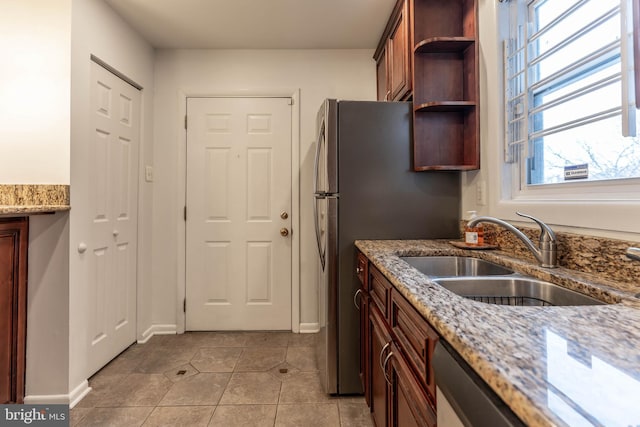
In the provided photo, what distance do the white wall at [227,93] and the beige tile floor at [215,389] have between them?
422 millimetres

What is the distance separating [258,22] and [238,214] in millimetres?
1460

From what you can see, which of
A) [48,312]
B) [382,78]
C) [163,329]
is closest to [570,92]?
[382,78]

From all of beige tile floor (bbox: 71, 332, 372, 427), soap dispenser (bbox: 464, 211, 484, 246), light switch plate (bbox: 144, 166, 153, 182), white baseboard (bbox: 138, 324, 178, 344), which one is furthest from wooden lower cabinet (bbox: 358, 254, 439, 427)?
light switch plate (bbox: 144, 166, 153, 182)

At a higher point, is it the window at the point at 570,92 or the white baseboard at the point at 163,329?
the window at the point at 570,92

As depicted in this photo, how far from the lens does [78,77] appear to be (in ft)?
5.76

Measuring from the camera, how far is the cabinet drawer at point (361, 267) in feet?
5.13


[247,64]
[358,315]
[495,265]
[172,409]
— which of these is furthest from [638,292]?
[247,64]

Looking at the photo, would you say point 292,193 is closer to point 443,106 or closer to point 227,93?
point 227,93

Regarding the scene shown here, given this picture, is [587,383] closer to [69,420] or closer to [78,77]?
[69,420]

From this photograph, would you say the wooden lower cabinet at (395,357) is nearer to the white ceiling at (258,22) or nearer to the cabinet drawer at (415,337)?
the cabinet drawer at (415,337)

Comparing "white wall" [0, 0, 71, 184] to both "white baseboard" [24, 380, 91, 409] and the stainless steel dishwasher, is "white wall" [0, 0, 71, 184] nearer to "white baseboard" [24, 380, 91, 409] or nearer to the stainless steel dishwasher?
"white baseboard" [24, 380, 91, 409]

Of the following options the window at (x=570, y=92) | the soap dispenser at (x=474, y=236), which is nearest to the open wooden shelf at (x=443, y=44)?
the window at (x=570, y=92)

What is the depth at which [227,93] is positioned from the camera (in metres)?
2.62

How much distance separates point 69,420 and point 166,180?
1.68m
